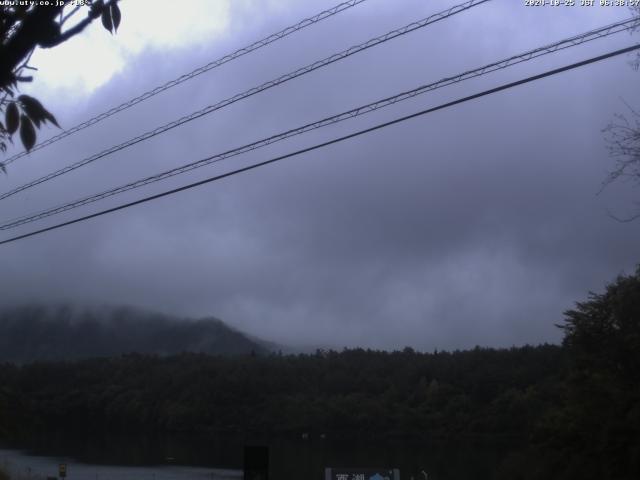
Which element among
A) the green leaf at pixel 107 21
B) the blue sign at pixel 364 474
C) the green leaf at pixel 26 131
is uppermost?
the green leaf at pixel 107 21

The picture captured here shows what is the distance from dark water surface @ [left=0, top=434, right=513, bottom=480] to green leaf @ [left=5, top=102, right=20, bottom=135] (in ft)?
182

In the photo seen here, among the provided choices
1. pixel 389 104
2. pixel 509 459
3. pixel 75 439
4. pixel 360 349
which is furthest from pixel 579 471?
pixel 360 349

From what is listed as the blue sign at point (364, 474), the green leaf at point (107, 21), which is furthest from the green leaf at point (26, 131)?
the blue sign at point (364, 474)

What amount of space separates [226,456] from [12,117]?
85472mm

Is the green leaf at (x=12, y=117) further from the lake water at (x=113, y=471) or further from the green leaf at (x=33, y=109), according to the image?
the lake water at (x=113, y=471)

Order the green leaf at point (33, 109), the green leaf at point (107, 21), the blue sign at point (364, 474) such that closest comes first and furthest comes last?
the green leaf at point (33, 109), the green leaf at point (107, 21), the blue sign at point (364, 474)

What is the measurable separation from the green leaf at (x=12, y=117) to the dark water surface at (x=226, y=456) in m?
55.6

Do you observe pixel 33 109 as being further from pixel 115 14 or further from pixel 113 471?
pixel 113 471

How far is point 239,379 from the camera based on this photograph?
111375mm

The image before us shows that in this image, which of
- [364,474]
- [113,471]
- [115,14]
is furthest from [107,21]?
[113,471]

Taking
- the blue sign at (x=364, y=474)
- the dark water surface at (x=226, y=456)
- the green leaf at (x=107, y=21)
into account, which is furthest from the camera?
the dark water surface at (x=226, y=456)

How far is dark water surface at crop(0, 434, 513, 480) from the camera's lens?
63969mm

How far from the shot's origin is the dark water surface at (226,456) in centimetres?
6397

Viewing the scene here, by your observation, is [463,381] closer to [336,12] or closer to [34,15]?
[336,12]
